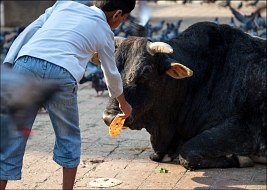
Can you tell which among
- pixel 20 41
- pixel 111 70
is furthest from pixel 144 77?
pixel 20 41

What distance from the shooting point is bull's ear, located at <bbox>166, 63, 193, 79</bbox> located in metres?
6.78

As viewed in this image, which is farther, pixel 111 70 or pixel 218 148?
pixel 218 148

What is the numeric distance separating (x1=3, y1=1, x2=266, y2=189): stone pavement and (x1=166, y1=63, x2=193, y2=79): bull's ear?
3.16 feet

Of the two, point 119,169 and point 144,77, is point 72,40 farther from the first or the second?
point 119,169

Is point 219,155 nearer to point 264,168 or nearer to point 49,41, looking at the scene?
point 264,168

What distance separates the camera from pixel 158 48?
6.95 m

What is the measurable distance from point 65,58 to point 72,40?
17 centimetres

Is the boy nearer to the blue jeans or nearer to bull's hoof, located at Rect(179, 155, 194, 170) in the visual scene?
the blue jeans

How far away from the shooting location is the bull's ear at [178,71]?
22.3 feet

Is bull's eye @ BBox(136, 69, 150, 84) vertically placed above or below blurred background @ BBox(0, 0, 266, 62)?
above

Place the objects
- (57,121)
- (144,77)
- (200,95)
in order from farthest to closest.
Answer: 1. (200,95)
2. (144,77)
3. (57,121)

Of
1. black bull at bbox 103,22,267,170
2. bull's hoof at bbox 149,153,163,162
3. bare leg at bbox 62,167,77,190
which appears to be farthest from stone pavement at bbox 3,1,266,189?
bare leg at bbox 62,167,77,190

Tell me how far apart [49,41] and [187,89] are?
2.67 metres

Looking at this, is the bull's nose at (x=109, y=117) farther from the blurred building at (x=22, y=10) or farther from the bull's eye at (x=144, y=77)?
the blurred building at (x=22, y=10)
